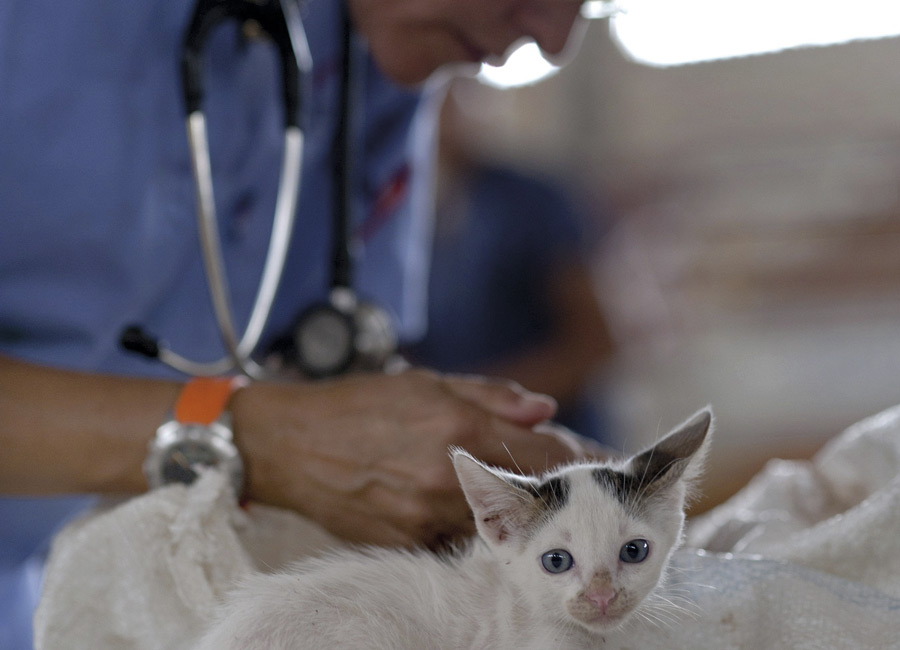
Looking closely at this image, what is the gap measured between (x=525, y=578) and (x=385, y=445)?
0.19 meters

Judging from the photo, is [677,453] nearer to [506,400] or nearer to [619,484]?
[619,484]

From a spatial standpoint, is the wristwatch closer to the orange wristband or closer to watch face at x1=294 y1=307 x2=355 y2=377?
the orange wristband

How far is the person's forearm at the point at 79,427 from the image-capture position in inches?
25.2

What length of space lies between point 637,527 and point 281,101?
0.73 meters

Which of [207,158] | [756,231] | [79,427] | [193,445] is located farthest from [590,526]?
[756,231]

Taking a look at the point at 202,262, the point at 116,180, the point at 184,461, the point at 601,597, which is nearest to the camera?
the point at 601,597

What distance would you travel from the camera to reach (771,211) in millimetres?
2441

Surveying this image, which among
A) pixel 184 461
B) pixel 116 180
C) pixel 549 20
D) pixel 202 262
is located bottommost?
pixel 184 461

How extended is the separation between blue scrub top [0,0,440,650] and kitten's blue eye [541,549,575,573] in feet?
1.95

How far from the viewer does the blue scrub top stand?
735mm

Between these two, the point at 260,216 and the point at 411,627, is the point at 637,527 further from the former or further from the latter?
the point at 260,216

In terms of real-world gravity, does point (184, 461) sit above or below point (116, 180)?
below

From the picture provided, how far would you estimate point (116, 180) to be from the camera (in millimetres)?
794

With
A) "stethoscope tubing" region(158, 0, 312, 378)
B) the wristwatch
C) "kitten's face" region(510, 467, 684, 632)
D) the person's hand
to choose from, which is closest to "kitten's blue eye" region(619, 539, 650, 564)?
"kitten's face" region(510, 467, 684, 632)
